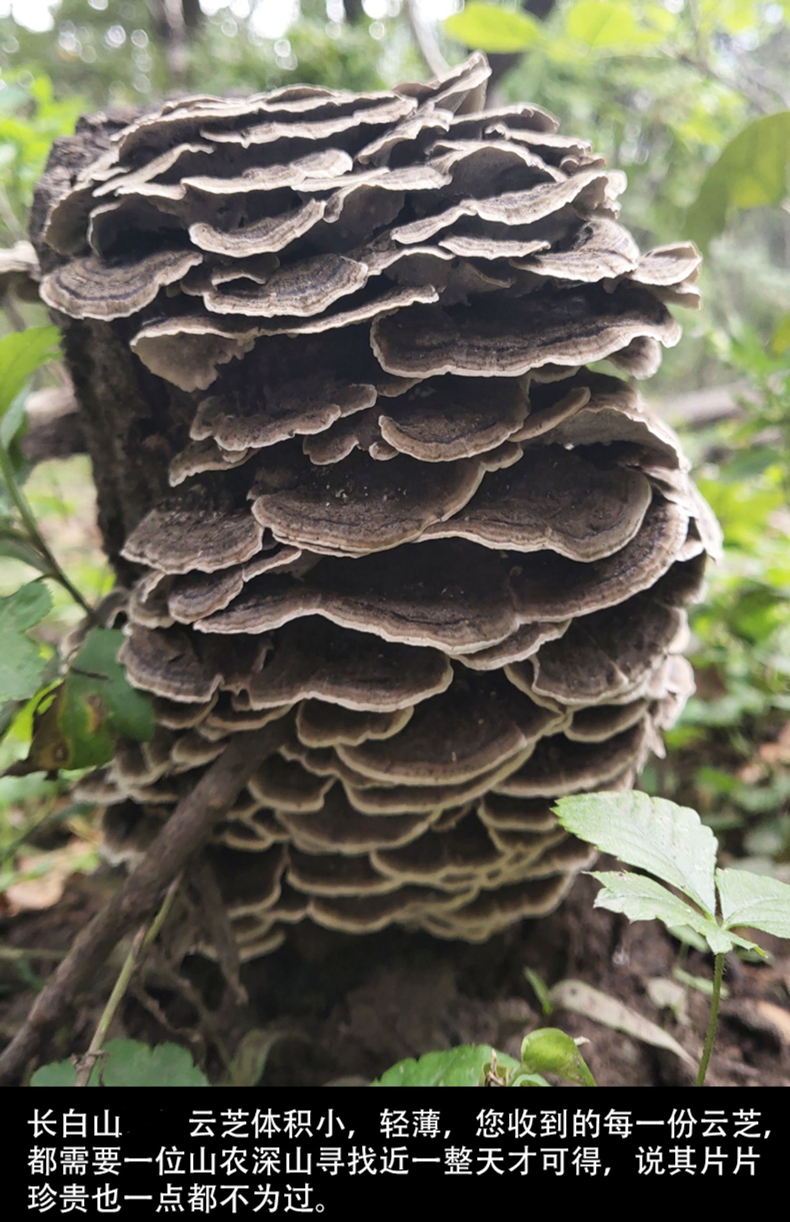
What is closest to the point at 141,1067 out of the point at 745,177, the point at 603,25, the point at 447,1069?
the point at 447,1069

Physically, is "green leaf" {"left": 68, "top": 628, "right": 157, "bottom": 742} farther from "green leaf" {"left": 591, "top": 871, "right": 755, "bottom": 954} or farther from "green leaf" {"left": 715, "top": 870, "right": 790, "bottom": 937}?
"green leaf" {"left": 715, "top": 870, "right": 790, "bottom": 937}

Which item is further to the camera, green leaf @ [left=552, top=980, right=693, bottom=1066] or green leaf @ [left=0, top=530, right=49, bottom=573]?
green leaf @ [left=552, top=980, right=693, bottom=1066]

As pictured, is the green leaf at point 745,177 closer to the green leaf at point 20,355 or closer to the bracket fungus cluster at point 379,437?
A: the bracket fungus cluster at point 379,437

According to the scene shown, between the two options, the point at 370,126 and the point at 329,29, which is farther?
the point at 329,29

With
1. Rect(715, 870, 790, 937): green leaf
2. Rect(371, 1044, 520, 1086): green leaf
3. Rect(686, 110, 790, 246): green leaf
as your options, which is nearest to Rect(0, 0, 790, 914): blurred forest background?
Rect(686, 110, 790, 246): green leaf

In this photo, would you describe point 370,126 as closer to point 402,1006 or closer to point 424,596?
point 424,596
